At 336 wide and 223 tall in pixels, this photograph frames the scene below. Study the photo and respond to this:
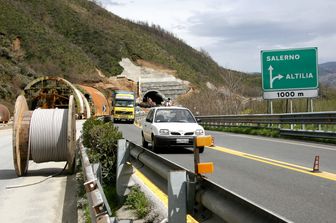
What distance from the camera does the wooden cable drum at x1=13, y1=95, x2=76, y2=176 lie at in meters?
11.9

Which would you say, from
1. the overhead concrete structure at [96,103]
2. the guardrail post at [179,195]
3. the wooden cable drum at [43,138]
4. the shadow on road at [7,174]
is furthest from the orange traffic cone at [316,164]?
the overhead concrete structure at [96,103]

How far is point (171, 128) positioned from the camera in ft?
52.3

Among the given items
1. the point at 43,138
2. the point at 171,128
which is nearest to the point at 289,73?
the point at 171,128

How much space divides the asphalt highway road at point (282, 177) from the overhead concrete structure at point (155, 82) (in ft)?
252

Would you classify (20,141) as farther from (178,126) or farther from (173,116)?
(173,116)

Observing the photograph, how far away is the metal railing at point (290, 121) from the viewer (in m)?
18.7

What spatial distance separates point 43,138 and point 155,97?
8807cm

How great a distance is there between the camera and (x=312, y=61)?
23.5m

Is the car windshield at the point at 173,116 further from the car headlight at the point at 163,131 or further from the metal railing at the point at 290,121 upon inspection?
the car headlight at the point at 163,131

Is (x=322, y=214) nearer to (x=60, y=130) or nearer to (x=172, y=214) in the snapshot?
(x=172, y=214)

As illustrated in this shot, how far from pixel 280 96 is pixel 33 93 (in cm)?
2532

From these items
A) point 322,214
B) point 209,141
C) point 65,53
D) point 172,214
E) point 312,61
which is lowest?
point 322,214

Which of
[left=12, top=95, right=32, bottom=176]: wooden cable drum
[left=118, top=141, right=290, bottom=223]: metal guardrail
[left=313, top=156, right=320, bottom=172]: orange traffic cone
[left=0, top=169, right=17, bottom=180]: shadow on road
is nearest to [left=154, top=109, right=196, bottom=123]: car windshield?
[left=0, top=169, right=17, bottom=180]: shadow on road

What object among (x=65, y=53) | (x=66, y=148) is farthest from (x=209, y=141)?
(x=65, y=53)
